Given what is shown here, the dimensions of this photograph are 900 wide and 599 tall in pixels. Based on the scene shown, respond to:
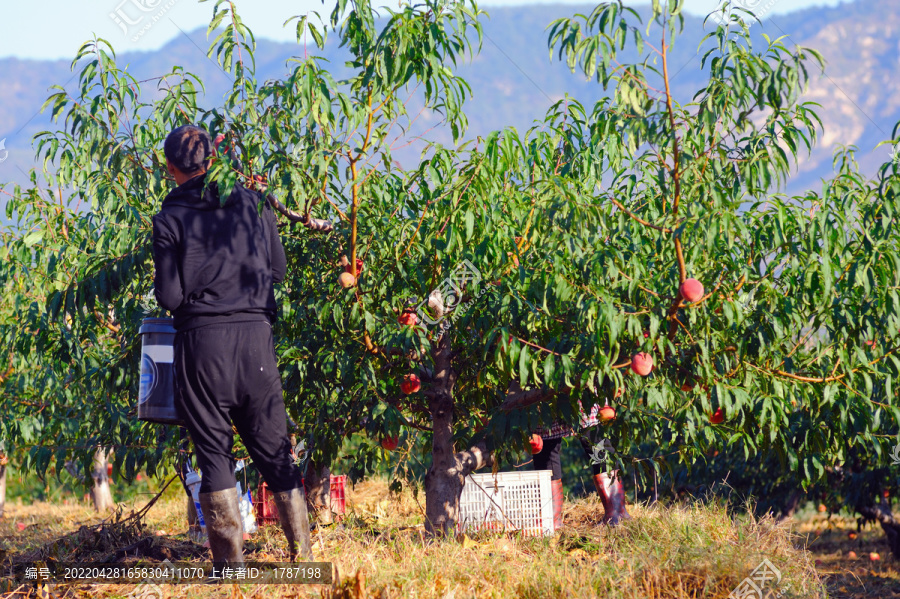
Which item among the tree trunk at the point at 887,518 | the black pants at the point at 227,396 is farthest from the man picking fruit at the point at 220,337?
the tree trunk at the point at 887,518

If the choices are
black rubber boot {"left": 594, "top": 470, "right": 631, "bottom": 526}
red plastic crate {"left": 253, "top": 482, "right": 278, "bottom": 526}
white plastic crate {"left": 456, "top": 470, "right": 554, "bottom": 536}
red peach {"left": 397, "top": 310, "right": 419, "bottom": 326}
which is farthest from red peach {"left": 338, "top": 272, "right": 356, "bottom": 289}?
red plastic crate {"left": 253, "top": 482, "right": 278, "bottom": 526}

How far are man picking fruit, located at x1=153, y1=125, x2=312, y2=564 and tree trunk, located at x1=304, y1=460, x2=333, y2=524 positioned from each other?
2.76m

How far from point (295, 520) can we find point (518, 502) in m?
2.04

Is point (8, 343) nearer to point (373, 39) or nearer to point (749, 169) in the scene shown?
point (373, 39)

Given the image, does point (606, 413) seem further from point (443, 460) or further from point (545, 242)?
point (443, 460)

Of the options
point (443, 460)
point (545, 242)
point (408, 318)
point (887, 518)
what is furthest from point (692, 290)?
point (887, 518)

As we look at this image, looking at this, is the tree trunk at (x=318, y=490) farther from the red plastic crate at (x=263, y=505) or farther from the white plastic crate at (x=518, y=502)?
the white plastic crate at (x=518, y=502)

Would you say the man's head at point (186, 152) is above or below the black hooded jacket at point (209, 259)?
above

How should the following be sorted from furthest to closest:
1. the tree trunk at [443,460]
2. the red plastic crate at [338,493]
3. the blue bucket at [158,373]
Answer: the red plastic crate at [338,493]
the tree trunk at [443,460]
the blue bucket at [158,373]

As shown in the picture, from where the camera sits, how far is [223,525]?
10.5ft

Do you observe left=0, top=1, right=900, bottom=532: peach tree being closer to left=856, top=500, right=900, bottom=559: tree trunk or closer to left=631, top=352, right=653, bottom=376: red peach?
left=631, top=352, right=653, bottom=376: red peach

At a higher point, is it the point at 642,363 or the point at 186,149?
the point at 186,149

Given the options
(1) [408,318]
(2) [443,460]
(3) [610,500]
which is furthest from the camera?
(3) [610,500]

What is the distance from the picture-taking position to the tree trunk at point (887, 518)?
957 centimetres
